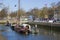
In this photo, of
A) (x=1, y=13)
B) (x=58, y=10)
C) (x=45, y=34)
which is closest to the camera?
(x=1, y=13)

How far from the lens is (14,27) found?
468 centimetres

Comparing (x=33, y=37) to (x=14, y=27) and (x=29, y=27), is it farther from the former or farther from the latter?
(x=14, y=27)

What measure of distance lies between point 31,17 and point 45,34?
1015 millimetres

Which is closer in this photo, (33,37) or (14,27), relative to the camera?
(33,37)

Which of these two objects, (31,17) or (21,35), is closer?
(31,17)

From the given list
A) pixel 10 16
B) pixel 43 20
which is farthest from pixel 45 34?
pixel 10 16

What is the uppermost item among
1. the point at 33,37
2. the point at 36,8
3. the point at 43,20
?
the point at 36,8

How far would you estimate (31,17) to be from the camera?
394 centimetres

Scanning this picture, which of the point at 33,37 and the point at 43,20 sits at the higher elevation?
the point at 43,20

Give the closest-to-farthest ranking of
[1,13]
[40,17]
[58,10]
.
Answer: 1. [1,13]
2. [40,17]
3. [58,10]

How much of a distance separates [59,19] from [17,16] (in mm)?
965

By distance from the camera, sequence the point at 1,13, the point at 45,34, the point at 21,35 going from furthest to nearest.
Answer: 1. the point at 45,34
2. the point at 21,35
3. the point at 1,13

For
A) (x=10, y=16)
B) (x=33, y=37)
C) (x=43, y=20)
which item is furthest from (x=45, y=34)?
(x=10, y=16)

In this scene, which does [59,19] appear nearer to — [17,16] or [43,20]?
[43,20]
